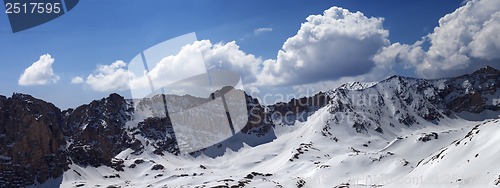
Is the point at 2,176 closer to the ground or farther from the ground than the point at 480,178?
farther from the ground

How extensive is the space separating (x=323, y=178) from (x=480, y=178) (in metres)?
85.9

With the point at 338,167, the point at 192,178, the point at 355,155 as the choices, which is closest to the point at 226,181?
the point at 192,178

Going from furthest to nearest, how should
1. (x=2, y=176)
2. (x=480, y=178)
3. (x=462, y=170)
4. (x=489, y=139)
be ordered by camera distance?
(x=2, y=176) < (x=489, y=139) < (x=462, y=170) < (x=480, y=178)

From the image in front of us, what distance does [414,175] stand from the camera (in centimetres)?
11050

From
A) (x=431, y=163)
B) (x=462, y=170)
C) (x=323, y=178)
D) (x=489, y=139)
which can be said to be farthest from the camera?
(x=323, y=178)

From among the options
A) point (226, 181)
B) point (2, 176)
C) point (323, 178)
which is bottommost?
point (323, 178)

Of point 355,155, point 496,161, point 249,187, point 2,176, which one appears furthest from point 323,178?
point 2,176

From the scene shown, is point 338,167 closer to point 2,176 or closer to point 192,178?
point 192,178

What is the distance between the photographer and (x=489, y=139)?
316ft

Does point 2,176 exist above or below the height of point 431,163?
above

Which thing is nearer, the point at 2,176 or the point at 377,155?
the point at 377,155

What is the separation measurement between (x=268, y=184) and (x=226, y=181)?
52.3 ft

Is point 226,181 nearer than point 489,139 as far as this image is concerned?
No

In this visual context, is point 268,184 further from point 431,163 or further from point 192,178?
point 431,163
